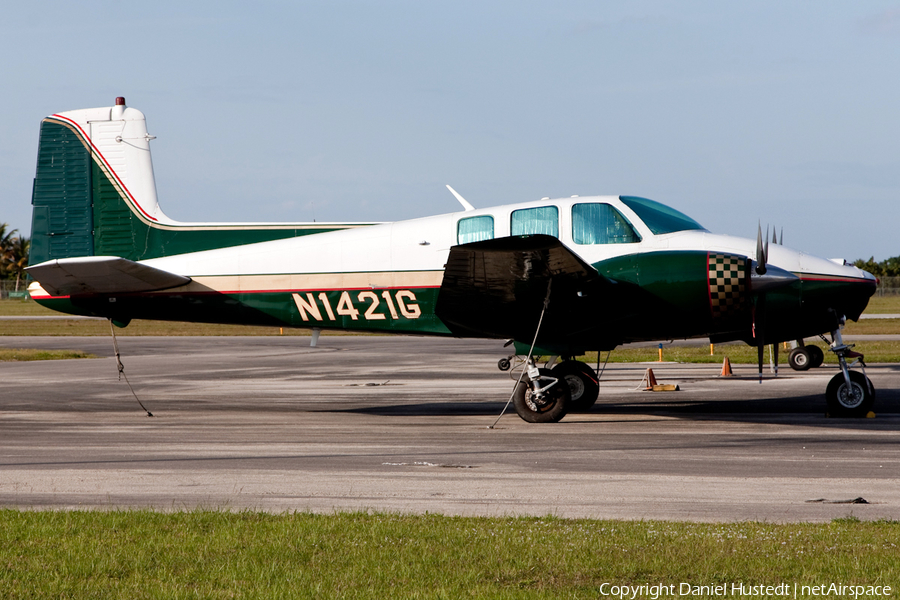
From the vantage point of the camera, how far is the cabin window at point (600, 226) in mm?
12117

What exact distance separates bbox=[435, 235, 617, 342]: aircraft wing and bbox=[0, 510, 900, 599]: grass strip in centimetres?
502

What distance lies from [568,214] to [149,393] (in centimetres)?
1022

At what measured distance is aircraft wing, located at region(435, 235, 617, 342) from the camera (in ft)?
34.8

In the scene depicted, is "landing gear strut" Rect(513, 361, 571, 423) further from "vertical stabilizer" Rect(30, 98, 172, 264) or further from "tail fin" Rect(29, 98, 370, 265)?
"vertical stabilizer" Rect(30, 98, 172, 264)

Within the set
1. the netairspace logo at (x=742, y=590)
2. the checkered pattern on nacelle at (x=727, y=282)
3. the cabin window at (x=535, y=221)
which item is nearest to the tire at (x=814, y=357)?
the checkered pattern on nacelle at (x=727, y=282)

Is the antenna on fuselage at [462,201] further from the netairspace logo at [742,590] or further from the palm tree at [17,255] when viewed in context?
the palm tree at [17,255]

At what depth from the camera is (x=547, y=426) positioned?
11812 mm

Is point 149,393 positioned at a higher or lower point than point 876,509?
lower

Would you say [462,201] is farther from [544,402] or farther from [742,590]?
[742,590]

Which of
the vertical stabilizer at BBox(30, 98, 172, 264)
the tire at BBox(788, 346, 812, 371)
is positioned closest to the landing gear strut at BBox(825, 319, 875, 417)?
the tire at BBox(788, 346, 812, 371)

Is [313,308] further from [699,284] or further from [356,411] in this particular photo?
[699,284]

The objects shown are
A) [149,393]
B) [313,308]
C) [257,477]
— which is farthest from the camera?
[149,393]

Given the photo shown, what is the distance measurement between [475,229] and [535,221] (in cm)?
95

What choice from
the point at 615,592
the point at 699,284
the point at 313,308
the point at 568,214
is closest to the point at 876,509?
the point at 615,592
